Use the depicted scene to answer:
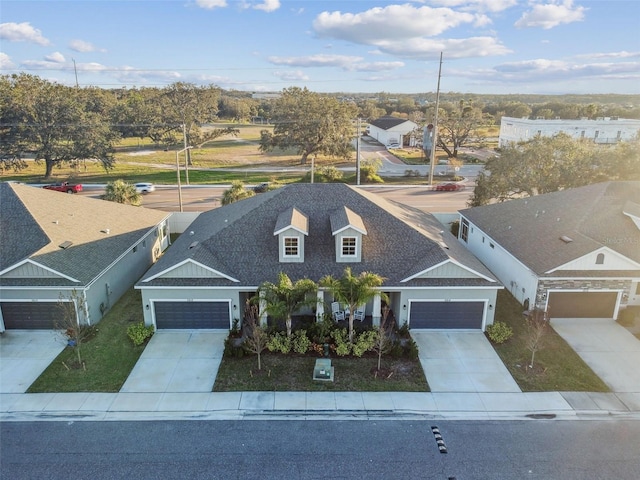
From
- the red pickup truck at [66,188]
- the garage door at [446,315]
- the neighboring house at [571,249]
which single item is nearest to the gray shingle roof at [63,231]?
the garage door at [446,315]

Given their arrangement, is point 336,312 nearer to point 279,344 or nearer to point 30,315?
point 279,344

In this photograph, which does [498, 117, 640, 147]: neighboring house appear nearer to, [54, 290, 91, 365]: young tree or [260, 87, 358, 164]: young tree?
[260, 87, 358, 164]: young tree

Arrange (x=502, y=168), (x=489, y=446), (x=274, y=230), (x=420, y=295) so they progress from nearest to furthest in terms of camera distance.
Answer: (x=489, y=446)
(x=420, y=295)
(x=274, y=230)
(x=502, y=168)

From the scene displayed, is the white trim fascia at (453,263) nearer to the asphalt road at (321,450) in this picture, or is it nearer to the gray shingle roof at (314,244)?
the gray shingle roof at (314,244)

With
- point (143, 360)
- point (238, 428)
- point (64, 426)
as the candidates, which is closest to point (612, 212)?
point (238, 428)

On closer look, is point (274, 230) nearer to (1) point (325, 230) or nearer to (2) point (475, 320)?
(1) point (325, 230)

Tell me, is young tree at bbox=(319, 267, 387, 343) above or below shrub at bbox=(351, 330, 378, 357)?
above

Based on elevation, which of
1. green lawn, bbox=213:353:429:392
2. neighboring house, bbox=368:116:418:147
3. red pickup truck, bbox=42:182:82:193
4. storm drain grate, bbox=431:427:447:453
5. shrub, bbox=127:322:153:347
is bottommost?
storm drain grate, bbox=431:427:447:453

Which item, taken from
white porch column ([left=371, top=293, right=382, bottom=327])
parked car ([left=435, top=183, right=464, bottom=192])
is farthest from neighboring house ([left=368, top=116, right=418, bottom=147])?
white porch column ([left=371, top=293, right=382, bottom=327])
